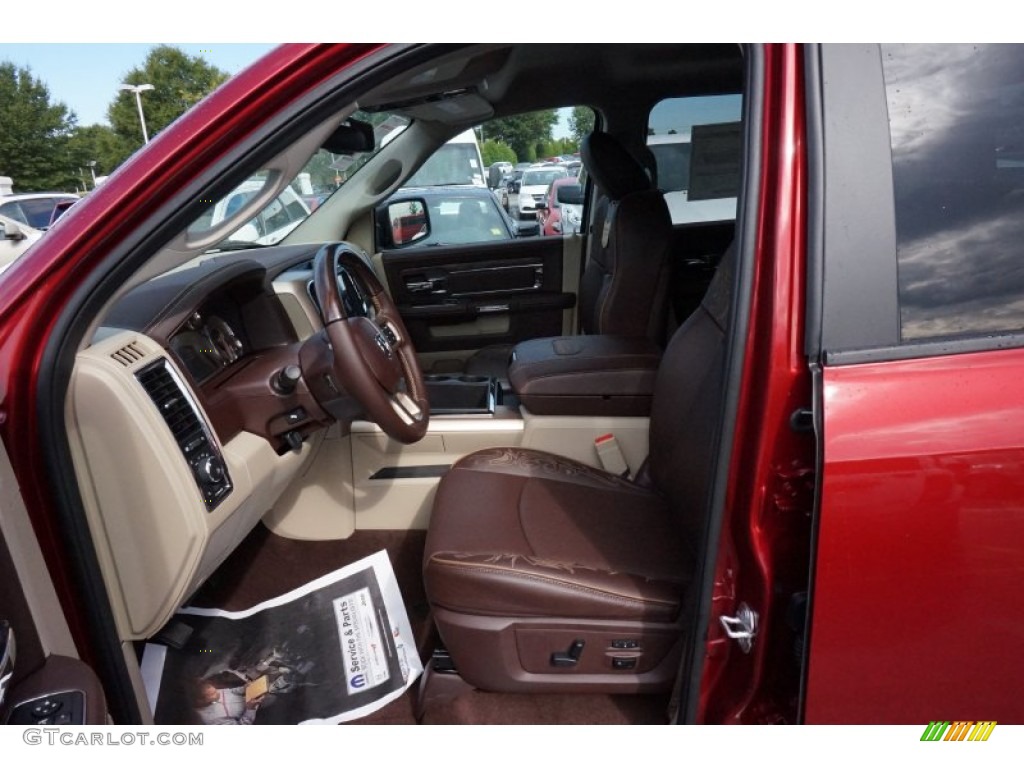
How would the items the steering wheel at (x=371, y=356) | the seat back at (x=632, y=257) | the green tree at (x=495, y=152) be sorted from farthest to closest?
the green tree at (x=495, y=152) → the seat back at (x=632, y=257) → the steering wheel at (x=371, y=356)

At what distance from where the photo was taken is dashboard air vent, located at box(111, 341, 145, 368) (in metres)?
1.21

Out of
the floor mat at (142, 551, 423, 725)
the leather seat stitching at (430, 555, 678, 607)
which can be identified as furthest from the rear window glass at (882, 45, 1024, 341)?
the floor mat at (142, 551, 423, 725)

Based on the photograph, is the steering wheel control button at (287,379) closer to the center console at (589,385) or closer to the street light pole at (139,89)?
the center console at (589,385)

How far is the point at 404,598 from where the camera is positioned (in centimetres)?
191

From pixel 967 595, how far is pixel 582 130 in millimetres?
2788

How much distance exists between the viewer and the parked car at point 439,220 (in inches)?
129

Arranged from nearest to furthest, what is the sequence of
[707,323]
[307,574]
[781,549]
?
[781,549] → [707,323] → [307,574]

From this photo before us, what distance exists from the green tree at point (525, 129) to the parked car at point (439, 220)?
0.37m

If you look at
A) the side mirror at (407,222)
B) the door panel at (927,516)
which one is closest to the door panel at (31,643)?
the door panel at (927,516)

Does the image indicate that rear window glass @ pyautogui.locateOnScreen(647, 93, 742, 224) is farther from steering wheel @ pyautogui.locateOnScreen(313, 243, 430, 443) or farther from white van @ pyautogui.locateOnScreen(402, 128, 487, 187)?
steering wheel @ pyautogui.locateOnScreen(313, 243, 430, 443)

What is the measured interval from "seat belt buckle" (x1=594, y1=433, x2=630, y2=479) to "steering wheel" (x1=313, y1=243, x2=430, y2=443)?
611 mm

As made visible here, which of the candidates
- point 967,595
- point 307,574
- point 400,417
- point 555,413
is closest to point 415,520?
point 307,574

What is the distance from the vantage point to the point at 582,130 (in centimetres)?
320

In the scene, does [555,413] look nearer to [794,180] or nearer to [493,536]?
[493,536]
